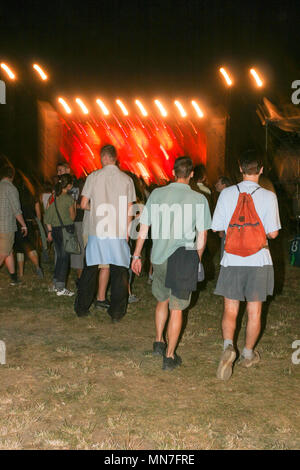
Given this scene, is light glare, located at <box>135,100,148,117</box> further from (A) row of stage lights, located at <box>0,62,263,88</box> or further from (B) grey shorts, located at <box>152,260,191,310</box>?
(B) grey shorts, located at <box>152,260,191,310</box>

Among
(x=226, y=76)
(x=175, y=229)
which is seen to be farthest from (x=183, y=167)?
(x=226, y=76)

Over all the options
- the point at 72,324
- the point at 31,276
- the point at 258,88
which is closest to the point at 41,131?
the point at 258,88

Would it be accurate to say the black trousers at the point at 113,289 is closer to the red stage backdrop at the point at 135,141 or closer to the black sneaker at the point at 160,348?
the black sneaker at the point at 160,348

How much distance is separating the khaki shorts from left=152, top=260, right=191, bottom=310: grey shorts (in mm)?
3726

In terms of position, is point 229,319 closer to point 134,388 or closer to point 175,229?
point 175,229

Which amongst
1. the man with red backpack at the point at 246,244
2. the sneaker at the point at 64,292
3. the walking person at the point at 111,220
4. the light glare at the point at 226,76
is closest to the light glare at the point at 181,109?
the light glare at the point at 226,76

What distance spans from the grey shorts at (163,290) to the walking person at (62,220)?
3.00 meters

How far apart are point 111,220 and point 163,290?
1.63m

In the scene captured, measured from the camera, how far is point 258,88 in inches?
621

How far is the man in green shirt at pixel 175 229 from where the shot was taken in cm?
425

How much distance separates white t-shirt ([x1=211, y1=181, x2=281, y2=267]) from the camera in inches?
162

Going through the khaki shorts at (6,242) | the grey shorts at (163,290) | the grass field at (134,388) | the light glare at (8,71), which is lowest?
the grass field at (134,388)

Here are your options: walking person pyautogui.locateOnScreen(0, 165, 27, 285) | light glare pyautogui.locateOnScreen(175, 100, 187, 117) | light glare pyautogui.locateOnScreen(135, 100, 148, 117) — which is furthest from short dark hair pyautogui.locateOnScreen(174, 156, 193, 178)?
light glare pyautogui.locateOnScreen(135, 100, 148, 117)

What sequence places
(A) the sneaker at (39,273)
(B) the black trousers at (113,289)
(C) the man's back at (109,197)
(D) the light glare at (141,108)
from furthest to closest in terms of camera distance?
(D) the light glare at (141,108) < (A) the sneaker at (39,273) < (B) the black trousers at (113,289) < (C) the man's back at (109,197)
